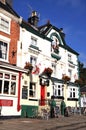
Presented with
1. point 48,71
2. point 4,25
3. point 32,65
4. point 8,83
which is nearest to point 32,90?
point 32,65

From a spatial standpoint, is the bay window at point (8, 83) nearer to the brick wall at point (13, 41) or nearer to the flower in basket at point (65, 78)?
the brick wall at point (13, 41)

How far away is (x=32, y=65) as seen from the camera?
23328 millimetres

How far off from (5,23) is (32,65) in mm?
5026

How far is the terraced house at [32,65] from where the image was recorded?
1964cm

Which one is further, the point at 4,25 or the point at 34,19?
the point at 34,19

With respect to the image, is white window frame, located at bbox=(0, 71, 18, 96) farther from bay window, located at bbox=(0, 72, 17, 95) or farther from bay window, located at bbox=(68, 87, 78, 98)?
bay window, located at bbox=(68, 87, 78, 98)

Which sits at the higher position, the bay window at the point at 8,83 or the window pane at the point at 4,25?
the window pane at the point at 4,25

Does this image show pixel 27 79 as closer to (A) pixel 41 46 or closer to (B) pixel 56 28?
(A) pixel 41 46

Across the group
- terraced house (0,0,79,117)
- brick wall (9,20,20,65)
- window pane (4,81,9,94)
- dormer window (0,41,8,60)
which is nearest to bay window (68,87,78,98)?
terraced house (0,0,79,117)

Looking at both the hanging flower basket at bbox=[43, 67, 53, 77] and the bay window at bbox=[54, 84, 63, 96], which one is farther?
the bay window at bbox=[54, 84, 63, 96]

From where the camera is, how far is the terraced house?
1964 centimetres

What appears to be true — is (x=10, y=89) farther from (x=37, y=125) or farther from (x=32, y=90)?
(x=37, y=125)

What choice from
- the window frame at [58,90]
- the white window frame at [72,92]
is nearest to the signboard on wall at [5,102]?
the window frame at [58,90]

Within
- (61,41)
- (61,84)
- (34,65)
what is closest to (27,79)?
(34,65)
